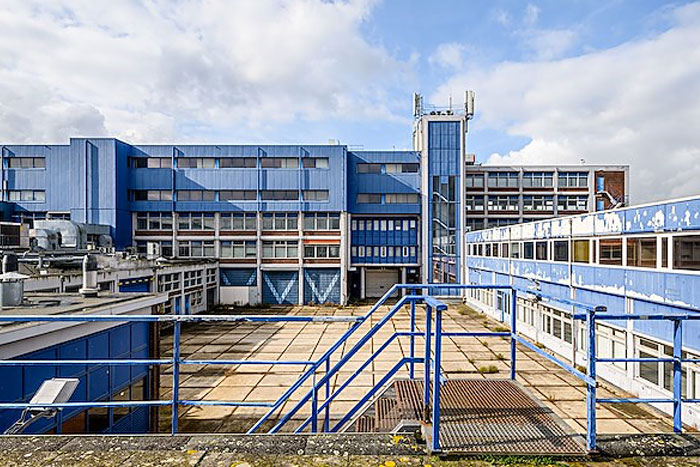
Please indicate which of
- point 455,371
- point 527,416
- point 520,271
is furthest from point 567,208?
point 527,416

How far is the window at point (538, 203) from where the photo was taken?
35.1m

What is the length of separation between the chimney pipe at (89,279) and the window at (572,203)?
35487 millimetres

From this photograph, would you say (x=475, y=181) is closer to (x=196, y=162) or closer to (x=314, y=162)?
(x=314, y=162)

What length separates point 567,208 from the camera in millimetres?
35062

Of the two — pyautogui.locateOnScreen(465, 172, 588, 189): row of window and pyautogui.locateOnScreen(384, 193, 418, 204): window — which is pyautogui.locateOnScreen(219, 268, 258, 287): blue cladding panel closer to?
pyautogui.locateOnScreen(384, 193, 418, 204): window

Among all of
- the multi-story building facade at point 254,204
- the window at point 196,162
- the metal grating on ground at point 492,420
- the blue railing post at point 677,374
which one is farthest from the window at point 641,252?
the window at point 196,162

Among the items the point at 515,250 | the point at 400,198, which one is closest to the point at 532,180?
the point at 400,198

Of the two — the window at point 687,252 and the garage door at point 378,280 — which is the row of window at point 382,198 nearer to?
the garage door at point 378,280

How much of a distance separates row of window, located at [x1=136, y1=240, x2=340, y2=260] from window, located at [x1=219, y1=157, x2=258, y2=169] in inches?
224

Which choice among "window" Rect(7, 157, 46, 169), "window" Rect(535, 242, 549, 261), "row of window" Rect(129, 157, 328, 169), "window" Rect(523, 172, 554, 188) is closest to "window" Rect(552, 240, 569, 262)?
"window" Rect(535, 242, 549, 261)

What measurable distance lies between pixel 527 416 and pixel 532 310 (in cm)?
Answer: 1698

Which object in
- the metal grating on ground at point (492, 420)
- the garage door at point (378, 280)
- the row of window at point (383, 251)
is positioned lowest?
the garage door at point (378, 280)

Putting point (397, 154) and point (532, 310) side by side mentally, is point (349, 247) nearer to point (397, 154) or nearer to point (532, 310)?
point (397, 154)

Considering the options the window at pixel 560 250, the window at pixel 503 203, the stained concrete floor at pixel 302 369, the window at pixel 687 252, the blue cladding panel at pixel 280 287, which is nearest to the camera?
the window at pixel 687 252
